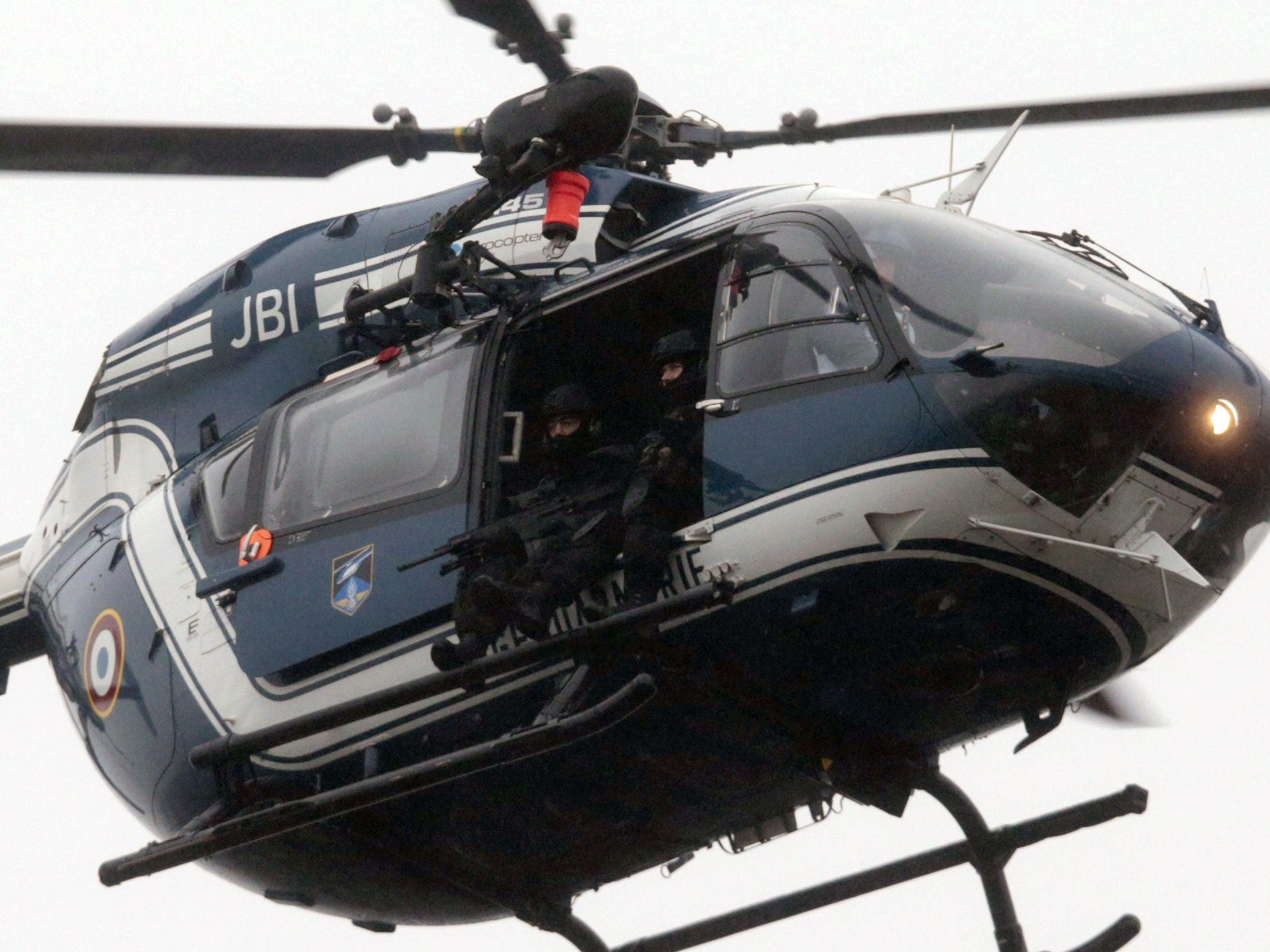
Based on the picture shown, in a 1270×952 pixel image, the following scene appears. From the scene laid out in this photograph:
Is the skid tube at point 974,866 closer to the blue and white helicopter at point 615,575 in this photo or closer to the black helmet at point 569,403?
the blue and white helicopter at point 615,575

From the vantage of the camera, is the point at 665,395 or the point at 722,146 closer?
the point at 665,395

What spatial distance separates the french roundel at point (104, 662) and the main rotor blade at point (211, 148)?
7.79ft

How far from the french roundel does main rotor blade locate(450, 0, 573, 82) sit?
334 centimetres

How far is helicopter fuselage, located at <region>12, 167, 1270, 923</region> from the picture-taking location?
7.22 metres

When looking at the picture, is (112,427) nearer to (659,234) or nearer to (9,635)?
(9,635)

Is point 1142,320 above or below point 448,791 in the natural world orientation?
above

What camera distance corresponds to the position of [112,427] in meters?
10.3

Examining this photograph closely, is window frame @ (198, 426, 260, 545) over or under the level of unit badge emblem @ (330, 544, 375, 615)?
over

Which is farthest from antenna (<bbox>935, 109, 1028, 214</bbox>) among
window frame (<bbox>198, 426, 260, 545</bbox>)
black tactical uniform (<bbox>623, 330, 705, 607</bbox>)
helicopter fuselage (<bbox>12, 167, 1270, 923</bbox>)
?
window frame (<bbox>198, 426, 260, 545</bbox>)

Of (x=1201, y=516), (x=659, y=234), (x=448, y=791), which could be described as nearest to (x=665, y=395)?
(x=659, y=234)

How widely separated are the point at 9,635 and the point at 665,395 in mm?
4030

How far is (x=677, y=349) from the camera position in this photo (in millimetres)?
8086

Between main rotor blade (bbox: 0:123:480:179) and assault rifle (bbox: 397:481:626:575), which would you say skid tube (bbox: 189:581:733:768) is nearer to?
assault rifle (bbox: 397:481:626:575)

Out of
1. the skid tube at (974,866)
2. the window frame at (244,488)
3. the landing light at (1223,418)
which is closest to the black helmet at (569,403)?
the window frame at (244,488)
